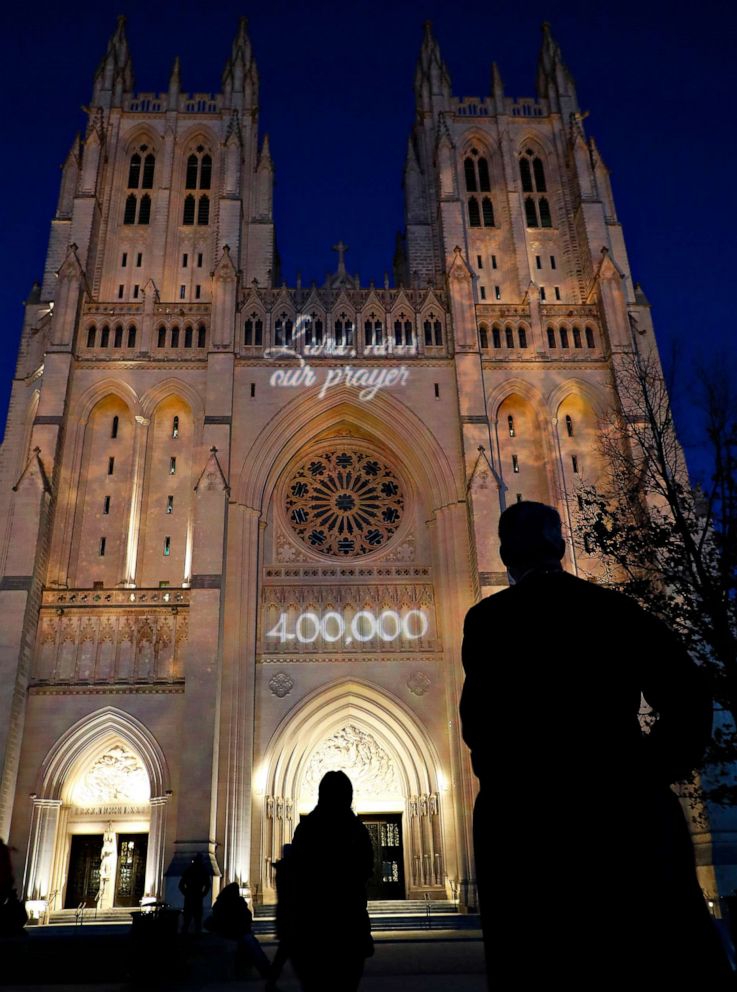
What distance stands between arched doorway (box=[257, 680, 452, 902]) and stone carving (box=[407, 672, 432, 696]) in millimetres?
660

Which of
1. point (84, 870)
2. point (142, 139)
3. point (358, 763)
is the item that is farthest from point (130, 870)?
point (142, 139)

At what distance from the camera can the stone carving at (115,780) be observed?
22250 mm

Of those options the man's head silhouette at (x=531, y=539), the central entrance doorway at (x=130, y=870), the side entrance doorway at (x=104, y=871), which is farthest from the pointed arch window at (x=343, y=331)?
the man's head silhouette at (x=531, y=539)

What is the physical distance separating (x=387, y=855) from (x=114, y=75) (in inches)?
1298

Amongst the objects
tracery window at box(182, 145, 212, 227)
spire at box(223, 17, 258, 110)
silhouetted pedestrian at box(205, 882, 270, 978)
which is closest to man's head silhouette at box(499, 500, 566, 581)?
silhouetted pedestrian at box(205, 882, 270, 978)

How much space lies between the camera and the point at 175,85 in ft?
112

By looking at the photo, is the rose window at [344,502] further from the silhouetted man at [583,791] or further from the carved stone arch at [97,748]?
the silhouetted man at [583,791]

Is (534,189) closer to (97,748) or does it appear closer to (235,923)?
(97,748)

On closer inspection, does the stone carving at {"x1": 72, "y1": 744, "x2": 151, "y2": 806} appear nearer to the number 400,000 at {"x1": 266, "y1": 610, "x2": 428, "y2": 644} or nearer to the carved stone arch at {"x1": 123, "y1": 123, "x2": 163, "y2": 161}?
the number 400,000 at {"x1": 266, "y1": 610, "x2": 428, "y2": 644}

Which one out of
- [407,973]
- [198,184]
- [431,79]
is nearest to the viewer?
[407,973]

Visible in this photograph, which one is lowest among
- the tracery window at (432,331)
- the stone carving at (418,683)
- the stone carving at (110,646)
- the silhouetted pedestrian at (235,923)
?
the silhouetted pedestrian at (235,923)

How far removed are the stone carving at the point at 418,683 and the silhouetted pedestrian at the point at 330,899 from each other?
786 inches

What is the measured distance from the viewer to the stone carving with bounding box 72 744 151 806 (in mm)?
22250

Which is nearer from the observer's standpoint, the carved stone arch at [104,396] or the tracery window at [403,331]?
the carved stone arch at [104,396]
